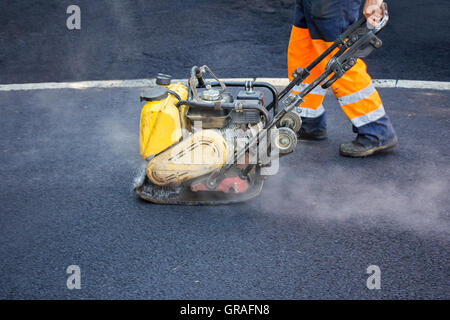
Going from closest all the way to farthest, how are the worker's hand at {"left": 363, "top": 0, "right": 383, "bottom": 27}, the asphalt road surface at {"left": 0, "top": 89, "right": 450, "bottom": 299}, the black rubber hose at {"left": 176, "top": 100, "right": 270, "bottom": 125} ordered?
the asphalt road surface at {"left": 0, "top": 89, "right": 450, "bottom": 299}, the black rubber hose at {"left": 176, "top": 100, "right": 270, "bottom": 125}, the worker's hand at {"left": 363, "top": 0, "right": 383, "bottom": 27}

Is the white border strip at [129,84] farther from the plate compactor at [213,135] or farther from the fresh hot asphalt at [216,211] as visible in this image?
the plate compactor at [213,135]

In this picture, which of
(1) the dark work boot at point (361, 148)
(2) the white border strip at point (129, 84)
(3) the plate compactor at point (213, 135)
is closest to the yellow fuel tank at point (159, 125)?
(3) the plate compactor at point (213, 135)

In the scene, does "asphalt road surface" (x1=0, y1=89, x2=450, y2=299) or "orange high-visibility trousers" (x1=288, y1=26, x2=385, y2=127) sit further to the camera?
"orange high-visibility trousers" (x1=288, y1=26, x2=385, y2=127)

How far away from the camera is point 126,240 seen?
2.59 metres

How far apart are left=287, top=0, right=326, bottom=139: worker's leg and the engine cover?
1.00 meters

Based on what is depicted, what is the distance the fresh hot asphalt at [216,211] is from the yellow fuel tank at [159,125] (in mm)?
439

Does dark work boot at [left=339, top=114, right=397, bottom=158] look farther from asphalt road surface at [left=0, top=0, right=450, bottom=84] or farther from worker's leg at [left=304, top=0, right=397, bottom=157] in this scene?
asphalt road surface at [left=0, top=0, right=450, bottom=84]

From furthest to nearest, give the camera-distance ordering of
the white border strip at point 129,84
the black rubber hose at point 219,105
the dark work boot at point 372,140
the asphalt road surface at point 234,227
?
1. the white border strip at point 129,84
2. the dark work boot at point 372,140
3. the black rubber hose at point 219,105
4. the asphalt road surface at point 234,227

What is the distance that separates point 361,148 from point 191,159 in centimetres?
133

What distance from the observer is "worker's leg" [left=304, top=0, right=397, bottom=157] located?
2963 mm

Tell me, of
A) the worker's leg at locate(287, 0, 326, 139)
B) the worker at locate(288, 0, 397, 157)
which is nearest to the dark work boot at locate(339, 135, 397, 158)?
the worker at locate(288, 0, 397, 157)

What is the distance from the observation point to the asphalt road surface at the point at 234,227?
7.47ft

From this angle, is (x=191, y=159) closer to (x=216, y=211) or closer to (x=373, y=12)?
(x=216, y=211)

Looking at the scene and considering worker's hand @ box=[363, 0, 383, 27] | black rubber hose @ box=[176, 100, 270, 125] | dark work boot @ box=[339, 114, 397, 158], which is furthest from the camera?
dark work boot @ box=[339, 114, 397, 158]
